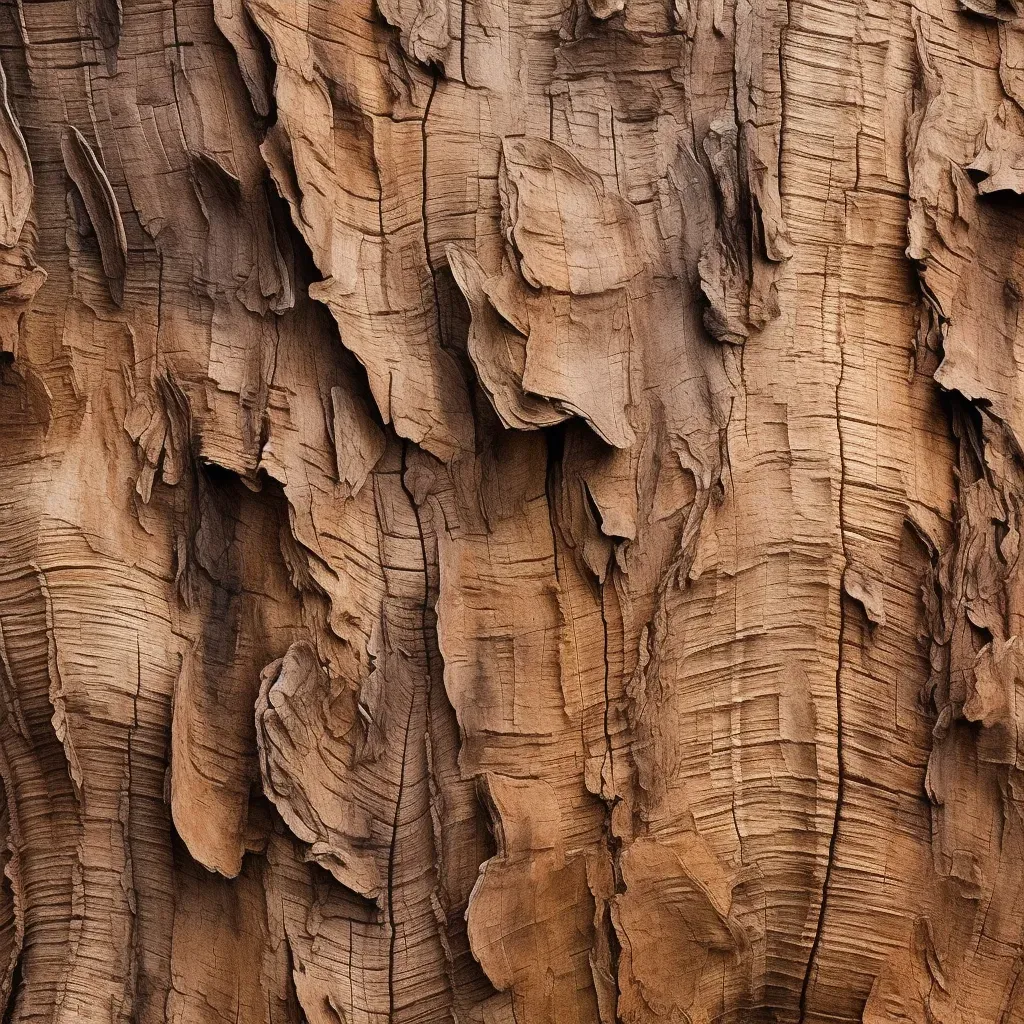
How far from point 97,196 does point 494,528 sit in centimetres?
90

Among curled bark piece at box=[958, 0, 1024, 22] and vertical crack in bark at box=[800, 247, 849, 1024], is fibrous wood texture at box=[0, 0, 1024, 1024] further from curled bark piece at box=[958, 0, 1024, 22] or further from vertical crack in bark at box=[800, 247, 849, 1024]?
curled bark piece at box=[958, 0, 1024, 22]

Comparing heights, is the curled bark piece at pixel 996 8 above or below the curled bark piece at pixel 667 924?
above

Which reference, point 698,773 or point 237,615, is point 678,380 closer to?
point 698,773

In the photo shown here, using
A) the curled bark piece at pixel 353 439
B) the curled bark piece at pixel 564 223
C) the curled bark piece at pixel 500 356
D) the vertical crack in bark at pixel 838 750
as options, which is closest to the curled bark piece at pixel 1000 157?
the vertical crack in bark at pixel 838 750

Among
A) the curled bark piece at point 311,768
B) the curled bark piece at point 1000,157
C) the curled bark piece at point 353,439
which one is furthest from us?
the curled bark piece at point 1000,157

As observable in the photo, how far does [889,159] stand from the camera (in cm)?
227

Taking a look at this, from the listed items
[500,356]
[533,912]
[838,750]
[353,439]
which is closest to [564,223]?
[500,356]

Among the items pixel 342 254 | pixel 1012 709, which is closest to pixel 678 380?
pixel 342 254

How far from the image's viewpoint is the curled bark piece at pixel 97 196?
211cm

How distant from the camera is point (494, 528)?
2.19m

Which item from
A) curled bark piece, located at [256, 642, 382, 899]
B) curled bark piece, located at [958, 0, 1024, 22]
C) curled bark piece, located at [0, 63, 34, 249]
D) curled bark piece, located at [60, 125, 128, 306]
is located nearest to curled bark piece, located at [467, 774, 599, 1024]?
curled bark piece, located at [256, 642, 382, 899]

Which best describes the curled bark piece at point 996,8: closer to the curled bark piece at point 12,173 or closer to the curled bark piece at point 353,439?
the curled bark piece at point 353,439

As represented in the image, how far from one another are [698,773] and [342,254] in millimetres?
1109

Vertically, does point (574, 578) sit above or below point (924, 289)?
below
